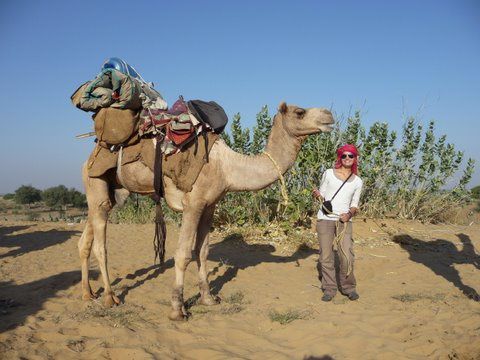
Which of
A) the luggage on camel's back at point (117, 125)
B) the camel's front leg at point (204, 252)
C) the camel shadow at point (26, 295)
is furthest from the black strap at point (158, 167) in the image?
the camel shadow at point (26, 295)

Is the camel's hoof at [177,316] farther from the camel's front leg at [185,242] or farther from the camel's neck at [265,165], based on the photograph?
the camel's neck at [265,165]

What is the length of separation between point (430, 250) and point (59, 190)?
113 feet

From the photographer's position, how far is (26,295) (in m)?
5.58

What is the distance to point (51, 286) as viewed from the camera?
238 inches

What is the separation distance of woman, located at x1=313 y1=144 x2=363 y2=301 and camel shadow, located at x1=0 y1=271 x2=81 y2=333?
3774 millimetres

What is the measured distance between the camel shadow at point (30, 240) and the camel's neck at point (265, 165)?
5799 millimetres

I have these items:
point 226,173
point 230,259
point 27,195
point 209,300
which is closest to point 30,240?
point 230,259

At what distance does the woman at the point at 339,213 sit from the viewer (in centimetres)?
554

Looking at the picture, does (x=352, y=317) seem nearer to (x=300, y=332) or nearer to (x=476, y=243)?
(x=300, y=332)

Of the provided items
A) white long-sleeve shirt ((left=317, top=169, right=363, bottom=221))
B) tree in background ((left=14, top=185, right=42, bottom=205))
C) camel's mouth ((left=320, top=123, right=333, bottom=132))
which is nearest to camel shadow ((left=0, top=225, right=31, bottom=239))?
white long-sleeve shirt ((left=317, top=169, right=363, bottom=221))

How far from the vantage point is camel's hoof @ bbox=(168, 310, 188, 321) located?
4.79 meters

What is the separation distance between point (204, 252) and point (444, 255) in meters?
5.04

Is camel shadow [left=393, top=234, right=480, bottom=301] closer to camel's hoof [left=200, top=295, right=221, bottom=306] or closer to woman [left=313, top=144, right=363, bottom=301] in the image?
woman [left=313, top=144, right=363, bottom=301]

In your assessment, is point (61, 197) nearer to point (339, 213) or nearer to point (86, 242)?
point (86, 242)
